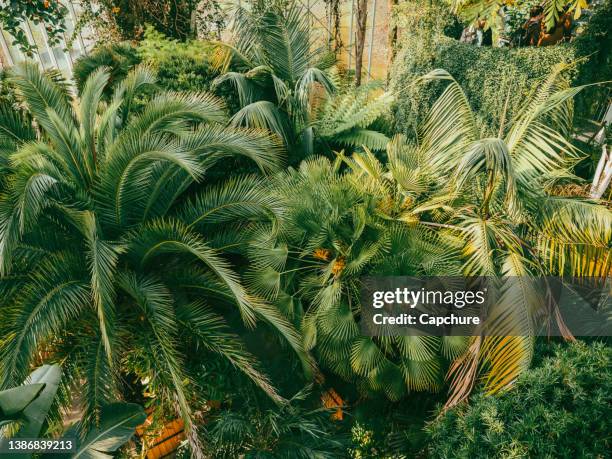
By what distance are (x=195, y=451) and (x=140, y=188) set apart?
2.14 metres

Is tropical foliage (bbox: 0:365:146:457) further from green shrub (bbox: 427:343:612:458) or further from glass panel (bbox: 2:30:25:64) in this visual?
glass panel (bbox: 2:30:25:64)

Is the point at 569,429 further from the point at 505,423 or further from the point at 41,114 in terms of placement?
the point at 41,114

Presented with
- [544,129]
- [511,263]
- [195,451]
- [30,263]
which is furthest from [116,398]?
[544,129]

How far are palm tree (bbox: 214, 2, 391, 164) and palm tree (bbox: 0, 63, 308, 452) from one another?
151 centimetres

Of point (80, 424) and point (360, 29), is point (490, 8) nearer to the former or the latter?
point (360, 29)

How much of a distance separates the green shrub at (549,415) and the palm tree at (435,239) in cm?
20

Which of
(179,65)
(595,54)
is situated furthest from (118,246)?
(595,54)

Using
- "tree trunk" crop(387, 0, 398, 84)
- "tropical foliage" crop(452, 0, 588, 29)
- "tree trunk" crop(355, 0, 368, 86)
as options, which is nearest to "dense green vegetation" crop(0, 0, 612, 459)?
"tropical foliage" crop(452, 0, 588, 29)

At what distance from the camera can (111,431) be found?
2951mm

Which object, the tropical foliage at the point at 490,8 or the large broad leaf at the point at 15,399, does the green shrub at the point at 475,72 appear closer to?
the tropical foliage at the point at 490,8

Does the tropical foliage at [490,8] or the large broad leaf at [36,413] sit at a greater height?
the tropical foliage at [490,8]

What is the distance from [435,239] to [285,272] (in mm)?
1302

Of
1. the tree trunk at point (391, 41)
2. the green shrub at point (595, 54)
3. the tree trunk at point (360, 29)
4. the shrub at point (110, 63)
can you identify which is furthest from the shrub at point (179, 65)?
the green shrub at point (595, 54)

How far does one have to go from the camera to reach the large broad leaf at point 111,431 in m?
2.86
